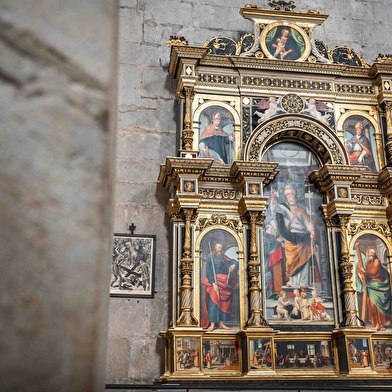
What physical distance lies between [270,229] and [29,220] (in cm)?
837

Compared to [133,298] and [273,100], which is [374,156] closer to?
[273,100]

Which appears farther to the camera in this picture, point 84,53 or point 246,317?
point 246,317

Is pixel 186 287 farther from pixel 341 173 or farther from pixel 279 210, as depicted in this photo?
pixel 341 173

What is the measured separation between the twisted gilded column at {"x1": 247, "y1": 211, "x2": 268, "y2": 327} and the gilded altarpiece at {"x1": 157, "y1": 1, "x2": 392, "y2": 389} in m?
0.02

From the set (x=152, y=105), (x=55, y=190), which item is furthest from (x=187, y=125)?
(x=55, y=190)

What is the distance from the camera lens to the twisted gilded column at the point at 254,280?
788 centimetres

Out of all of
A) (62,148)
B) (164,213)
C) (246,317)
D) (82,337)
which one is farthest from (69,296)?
(164,213)

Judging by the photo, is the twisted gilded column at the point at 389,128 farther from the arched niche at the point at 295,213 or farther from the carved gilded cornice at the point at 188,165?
the carved gilded cornice at the point at 188,165

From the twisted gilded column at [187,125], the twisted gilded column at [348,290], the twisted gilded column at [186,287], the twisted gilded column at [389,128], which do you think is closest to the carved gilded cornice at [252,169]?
the twisted gilded column at [187,125]

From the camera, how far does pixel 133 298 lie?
8359mm

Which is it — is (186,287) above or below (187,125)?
below

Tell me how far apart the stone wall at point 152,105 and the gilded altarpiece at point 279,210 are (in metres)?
0.45

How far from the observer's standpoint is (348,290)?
828 centimetres

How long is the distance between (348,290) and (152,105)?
466 cm
